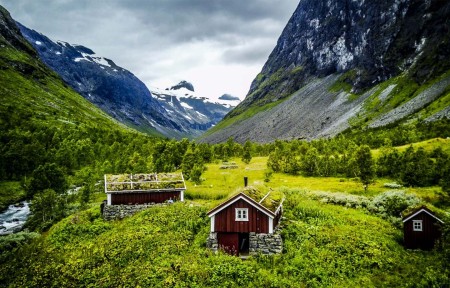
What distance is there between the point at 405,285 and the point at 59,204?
5675 centimetres

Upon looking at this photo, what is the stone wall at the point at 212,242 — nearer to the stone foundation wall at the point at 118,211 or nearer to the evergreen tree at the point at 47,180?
the stone foundation wall at the point at 118,211

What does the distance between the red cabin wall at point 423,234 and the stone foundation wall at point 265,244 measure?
1445 cm

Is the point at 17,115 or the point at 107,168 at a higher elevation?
the point at 17,115

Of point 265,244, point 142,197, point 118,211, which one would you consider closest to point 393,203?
point 265,244

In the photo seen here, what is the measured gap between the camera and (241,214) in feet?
119

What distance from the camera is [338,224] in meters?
42.2

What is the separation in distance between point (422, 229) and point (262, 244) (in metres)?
17.4

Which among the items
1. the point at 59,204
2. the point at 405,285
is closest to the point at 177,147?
the point at 59,204

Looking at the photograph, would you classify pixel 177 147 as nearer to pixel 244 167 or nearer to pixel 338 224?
pixel 244 167

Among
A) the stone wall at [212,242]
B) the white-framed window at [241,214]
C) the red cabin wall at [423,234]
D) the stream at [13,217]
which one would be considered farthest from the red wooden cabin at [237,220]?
the stream at [13,217]

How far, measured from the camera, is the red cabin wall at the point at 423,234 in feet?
122

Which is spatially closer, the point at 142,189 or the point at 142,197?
the point at 142,189

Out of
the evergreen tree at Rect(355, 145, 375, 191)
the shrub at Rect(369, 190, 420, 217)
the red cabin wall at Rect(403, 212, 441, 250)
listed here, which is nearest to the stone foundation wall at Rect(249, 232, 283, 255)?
the red cabin wall at Rect(403, 212, 441, 250)

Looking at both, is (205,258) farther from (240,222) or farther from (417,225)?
(417,225)
